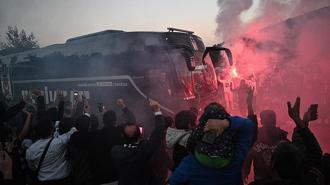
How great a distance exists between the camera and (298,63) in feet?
44.6

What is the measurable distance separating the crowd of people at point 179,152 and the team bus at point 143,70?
395cm

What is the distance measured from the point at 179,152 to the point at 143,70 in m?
5.67

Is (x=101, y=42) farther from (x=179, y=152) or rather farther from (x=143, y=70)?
(x=179, y=152)

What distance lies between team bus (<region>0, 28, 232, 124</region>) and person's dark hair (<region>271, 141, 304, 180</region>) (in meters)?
5.86

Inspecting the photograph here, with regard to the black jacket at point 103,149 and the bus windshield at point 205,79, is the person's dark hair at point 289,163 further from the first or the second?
the bus windshield at point 205,79

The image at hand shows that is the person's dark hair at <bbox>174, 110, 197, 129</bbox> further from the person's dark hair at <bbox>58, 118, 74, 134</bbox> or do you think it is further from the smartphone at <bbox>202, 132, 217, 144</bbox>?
the person's dark hair at <bbox>58, 118, 74, 134</bbox>

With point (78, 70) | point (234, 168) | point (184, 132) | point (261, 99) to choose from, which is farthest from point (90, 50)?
point (234, 168)

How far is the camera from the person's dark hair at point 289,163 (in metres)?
2.39

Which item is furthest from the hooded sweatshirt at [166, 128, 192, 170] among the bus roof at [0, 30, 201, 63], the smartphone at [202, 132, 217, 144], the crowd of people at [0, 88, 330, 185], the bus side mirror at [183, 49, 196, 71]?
the bus roof at [0, 30, 201, 63]

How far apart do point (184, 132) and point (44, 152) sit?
167cm

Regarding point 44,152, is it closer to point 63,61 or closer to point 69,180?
point 69,180

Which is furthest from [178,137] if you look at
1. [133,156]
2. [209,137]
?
[209,137]

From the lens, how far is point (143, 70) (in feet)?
30.5

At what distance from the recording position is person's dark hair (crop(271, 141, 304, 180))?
2.39 metres
